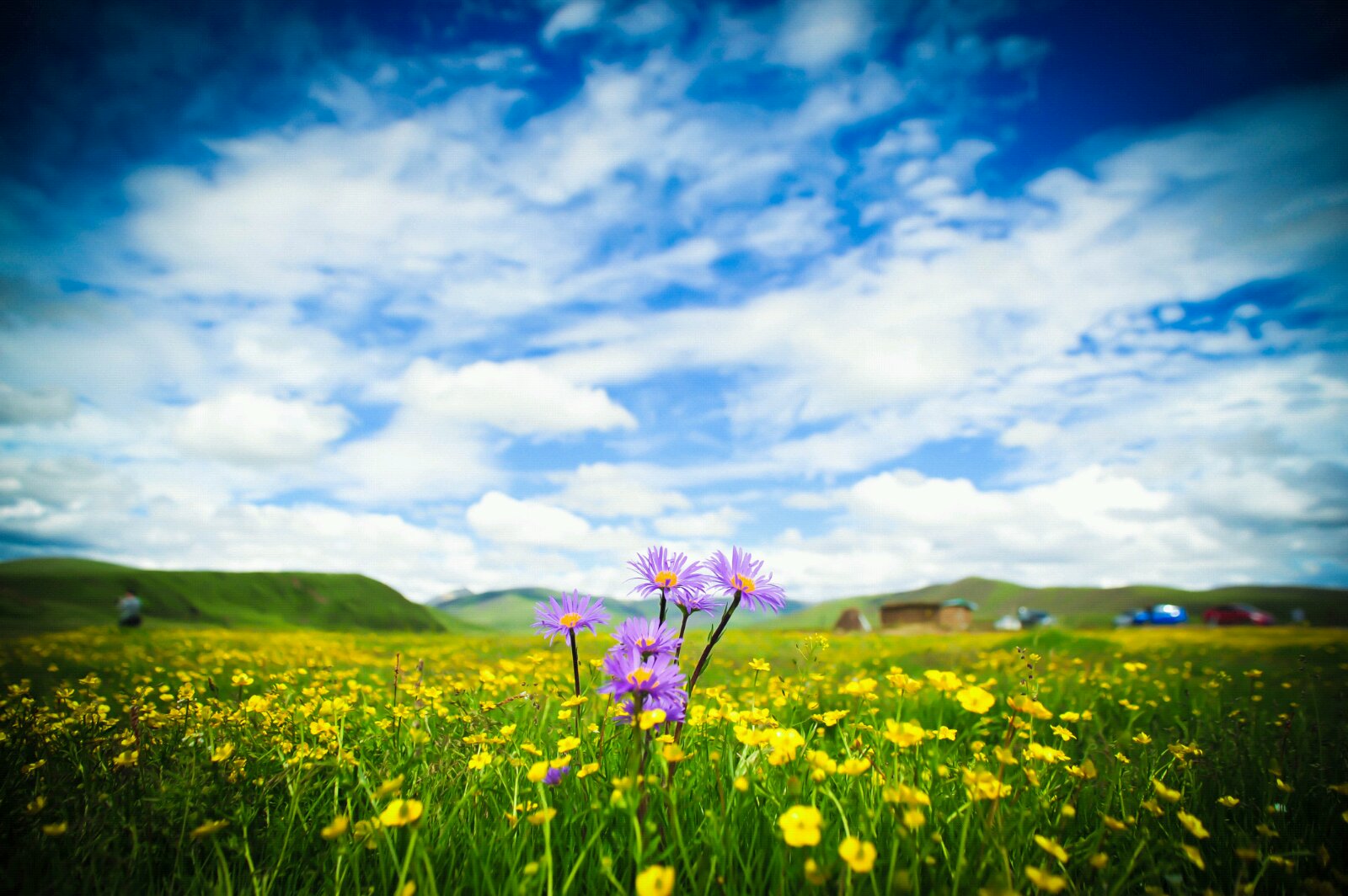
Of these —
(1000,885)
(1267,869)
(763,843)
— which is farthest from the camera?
(1267,869)

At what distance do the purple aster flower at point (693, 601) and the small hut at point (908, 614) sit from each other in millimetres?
49649

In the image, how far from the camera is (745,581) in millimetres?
3100

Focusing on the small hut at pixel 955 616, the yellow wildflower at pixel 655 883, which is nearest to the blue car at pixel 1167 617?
the small hut at pixel 955 616

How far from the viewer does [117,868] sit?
2.33m

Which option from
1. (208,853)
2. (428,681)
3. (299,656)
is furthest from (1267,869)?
(299,656)

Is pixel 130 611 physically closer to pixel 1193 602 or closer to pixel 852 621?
pixel 852 621

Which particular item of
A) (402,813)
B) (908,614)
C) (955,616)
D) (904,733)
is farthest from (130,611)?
(955,616)

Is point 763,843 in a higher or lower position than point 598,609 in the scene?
lower

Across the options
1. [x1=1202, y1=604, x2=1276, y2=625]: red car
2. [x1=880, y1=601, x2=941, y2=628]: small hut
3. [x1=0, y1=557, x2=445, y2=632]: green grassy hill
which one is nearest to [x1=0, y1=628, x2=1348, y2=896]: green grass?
[x1=880, y1=601, x2=941, y2=628]: small hut

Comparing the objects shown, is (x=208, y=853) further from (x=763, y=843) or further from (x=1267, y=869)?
(x=1267, y=869)

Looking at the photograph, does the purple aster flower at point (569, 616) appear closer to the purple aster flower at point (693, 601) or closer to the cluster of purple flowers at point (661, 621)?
the cluster of purple flowers at point (661, 621)

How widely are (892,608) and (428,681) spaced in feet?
168

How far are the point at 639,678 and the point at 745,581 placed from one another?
31.8 inches

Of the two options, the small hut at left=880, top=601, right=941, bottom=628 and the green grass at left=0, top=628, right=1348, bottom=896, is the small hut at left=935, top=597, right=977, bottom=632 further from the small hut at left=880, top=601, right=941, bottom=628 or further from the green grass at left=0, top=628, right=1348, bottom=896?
the green grass at left=0, top=628, right=1348, bottom=896
